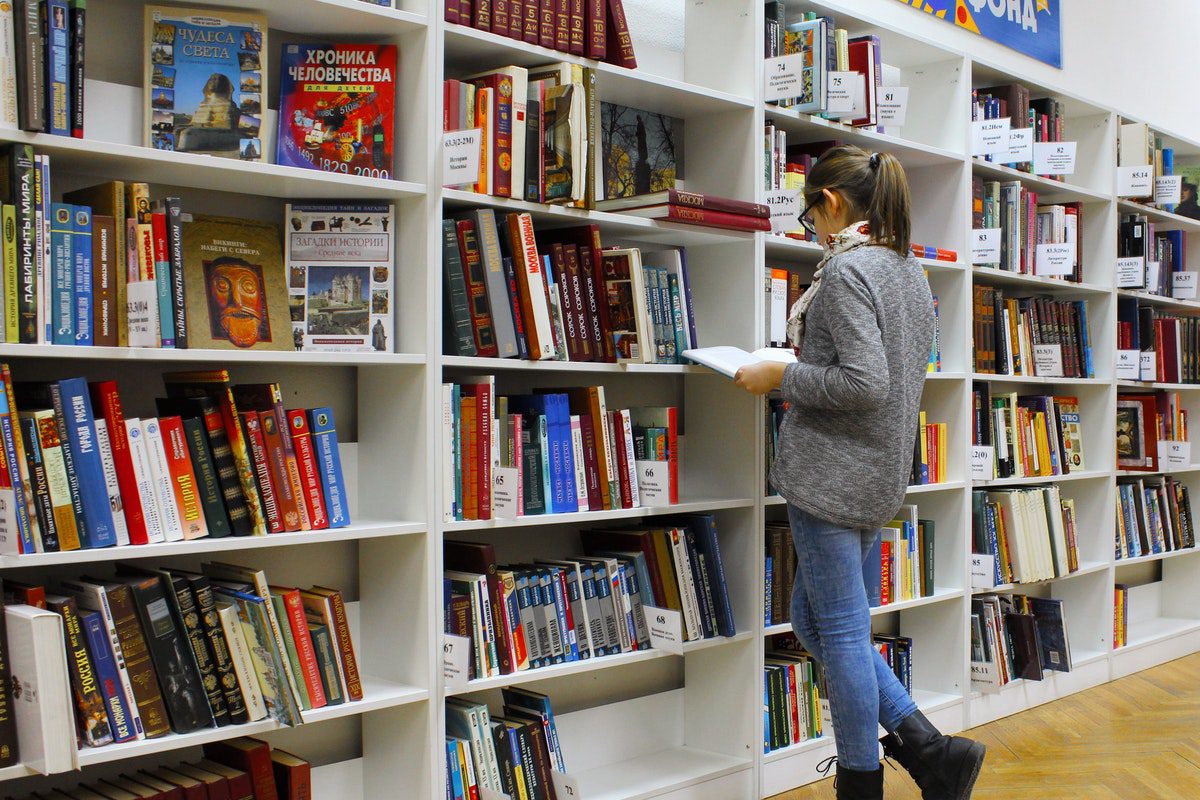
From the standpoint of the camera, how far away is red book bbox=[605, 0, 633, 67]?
8.53ft

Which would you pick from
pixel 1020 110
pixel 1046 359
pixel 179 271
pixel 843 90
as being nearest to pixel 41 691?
pixel 179 271

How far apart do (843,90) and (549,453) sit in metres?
1.34

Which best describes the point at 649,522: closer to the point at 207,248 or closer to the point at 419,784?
the point at 419,784

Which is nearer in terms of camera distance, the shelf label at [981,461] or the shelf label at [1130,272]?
the shelf label at [981,461]

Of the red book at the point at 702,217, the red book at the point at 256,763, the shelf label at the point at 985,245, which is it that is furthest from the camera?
the shelf label at the point at 985,245

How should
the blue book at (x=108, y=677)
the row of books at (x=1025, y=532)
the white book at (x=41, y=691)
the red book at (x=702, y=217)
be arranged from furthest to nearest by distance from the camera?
the row of books at (x=1025, y=532)
the red book at (x=702, y=217)
the blue book at (x=108, y=677)
the white book at (x=41, y=691)

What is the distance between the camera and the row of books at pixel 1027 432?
12.4 ft

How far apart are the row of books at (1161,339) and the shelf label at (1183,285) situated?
0.10m

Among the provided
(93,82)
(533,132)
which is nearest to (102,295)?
(93,82)

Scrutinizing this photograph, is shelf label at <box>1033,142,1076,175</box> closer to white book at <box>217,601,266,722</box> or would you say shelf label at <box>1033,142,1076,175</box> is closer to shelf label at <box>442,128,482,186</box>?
shelf label at <box>442,128,482,186</box>

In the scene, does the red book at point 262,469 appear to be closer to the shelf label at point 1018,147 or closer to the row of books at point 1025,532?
the row of books at point 1025,532

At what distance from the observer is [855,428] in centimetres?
238

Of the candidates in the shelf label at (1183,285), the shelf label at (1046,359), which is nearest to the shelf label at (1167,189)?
the shelf label at (1183,285)

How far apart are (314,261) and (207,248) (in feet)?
0.72
